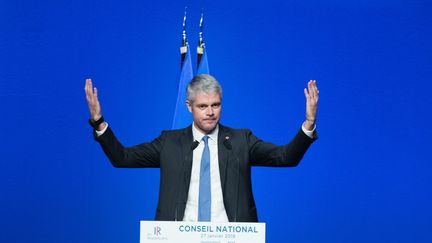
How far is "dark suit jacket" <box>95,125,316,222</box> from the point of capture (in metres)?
2.50

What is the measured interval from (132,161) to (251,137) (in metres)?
0.51

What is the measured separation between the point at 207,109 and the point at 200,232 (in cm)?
63

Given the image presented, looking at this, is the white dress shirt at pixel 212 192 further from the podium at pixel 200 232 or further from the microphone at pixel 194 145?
the podium at pixel 200 232

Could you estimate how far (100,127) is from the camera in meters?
2.54

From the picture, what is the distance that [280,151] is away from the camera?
2.60 metres

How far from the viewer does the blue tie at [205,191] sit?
245 cm

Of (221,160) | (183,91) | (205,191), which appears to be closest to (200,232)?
(205,191)

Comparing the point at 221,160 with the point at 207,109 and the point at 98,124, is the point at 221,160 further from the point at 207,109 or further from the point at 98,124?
the point at 98,124

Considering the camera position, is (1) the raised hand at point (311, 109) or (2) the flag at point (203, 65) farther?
(2) the flag at point (203, 65)

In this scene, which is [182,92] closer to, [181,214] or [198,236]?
[181,214]

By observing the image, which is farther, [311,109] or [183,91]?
[183,91]

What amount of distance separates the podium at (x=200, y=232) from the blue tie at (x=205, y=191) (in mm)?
354

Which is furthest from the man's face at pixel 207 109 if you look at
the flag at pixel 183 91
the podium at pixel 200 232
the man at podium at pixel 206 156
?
the flag at pixel 183 91

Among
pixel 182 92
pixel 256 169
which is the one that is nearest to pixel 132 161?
pixel 182 92
